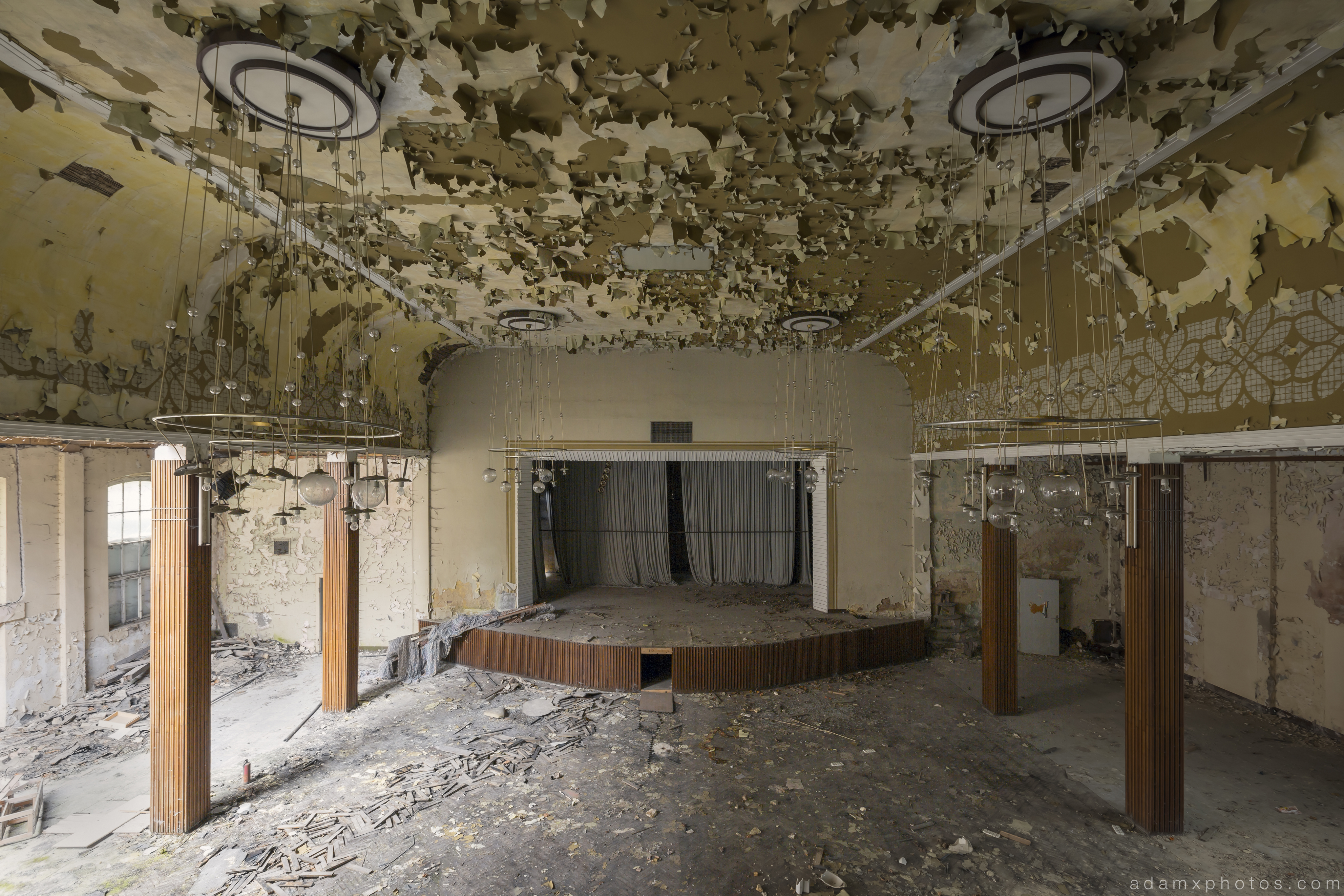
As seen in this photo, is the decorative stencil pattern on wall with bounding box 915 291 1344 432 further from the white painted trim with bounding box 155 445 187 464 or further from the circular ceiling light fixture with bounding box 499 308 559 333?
the white painted trim with bounding box 155 445 187 464

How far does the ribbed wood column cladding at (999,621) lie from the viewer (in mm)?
7145

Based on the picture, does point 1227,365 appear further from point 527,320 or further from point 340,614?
point 340,614

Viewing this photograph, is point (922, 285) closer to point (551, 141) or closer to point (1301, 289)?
point (1301, 289)

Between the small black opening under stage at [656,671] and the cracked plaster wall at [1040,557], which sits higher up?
the cracked plaster wall at [1040,557]

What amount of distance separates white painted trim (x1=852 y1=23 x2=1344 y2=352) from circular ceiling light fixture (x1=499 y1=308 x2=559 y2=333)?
4.87 meters

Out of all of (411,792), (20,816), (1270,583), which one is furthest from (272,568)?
(1270,583)

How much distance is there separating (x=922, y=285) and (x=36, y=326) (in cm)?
713

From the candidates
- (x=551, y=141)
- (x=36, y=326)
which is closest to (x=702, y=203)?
(x=551, y=141)

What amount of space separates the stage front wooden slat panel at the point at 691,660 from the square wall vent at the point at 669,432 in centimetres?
340

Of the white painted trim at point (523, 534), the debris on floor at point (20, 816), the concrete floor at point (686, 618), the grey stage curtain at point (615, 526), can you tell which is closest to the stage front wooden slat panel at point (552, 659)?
the concrete floor at point (686, 618)

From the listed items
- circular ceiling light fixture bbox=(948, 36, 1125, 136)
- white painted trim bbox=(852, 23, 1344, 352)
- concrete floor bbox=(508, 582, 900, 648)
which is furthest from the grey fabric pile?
circular ceiling light fixture bbox=(948, 36, 1125, 136)

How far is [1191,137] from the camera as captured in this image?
127 inches

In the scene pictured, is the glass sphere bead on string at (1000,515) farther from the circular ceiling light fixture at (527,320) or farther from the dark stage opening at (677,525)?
the dark stage opening at (677,525)

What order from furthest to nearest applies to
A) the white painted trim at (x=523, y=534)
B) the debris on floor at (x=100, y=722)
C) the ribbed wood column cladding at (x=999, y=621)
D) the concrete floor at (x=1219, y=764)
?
the white painted trim at (x=523, y=534) < the ribbed wood column cladding at (x=999, y=621) < the debris on floor at (x=100, y=722) < the concrete floor at (x=1219, y=764)
